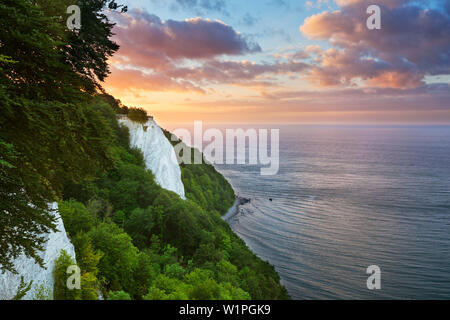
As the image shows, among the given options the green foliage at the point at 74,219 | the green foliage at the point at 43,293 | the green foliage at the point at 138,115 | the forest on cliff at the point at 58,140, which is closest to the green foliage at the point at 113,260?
the forest on cliff at the point at 58,140

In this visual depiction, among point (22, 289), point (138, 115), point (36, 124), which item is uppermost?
→ point (138, 115)

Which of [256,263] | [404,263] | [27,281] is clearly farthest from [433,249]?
[27,281]

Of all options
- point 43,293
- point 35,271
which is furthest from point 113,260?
point 35,271

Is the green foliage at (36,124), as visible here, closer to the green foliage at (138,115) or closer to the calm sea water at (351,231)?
the green foliage at (138,115)

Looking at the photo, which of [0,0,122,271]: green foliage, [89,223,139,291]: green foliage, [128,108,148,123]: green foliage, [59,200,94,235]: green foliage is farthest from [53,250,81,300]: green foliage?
[128,108,148,123]: green foliage

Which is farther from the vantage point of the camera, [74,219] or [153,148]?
[153,148]

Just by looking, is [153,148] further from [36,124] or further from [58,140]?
[36,124]
